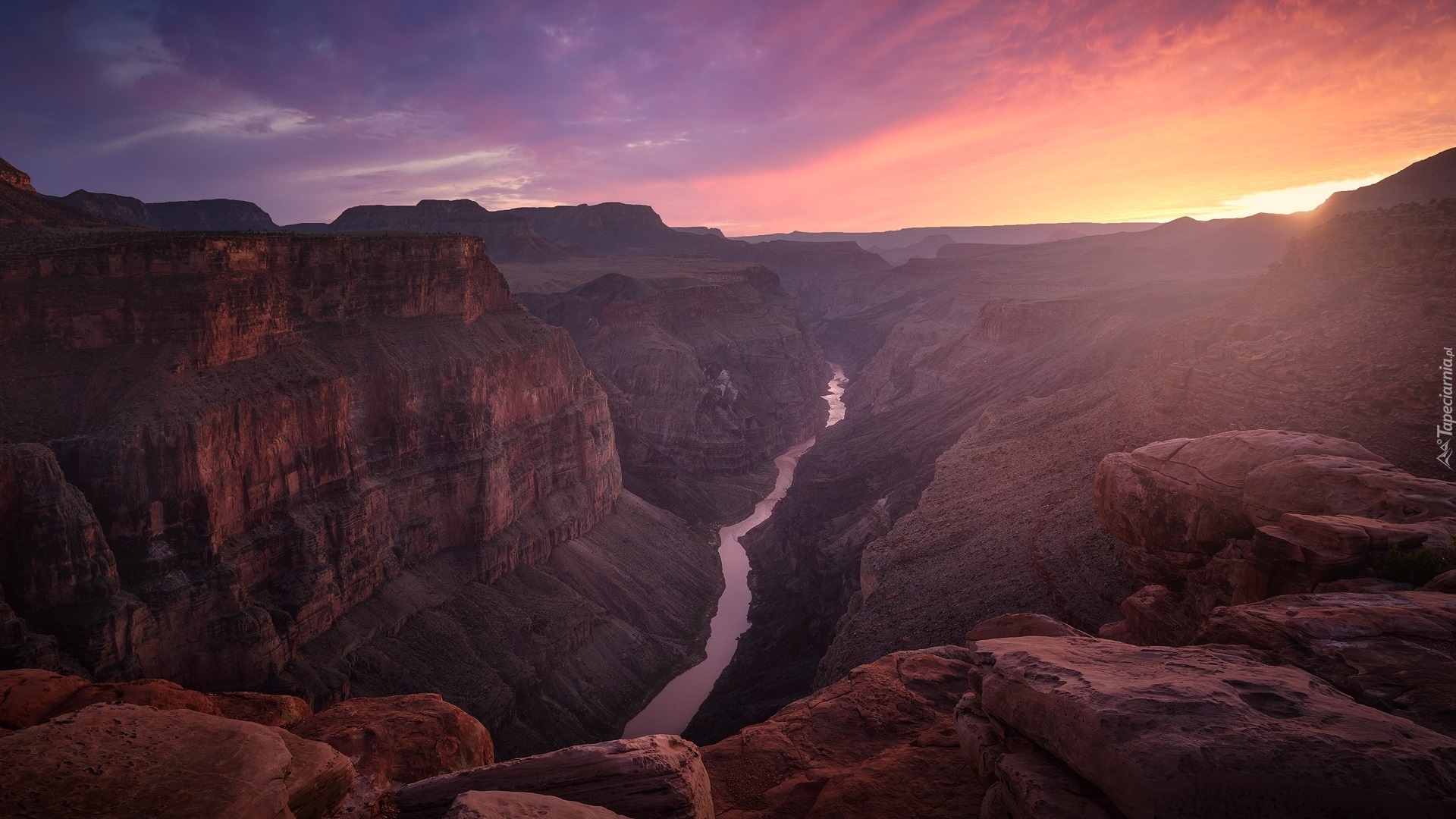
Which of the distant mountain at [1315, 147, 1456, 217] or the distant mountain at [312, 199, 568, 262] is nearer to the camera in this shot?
the distant mountain at [1315, 147, 1456, 217]

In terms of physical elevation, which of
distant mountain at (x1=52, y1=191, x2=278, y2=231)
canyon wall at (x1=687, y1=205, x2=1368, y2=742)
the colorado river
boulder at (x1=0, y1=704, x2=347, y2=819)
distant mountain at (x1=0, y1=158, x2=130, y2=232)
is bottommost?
the colorado river

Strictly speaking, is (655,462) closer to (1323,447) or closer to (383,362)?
(383,362)

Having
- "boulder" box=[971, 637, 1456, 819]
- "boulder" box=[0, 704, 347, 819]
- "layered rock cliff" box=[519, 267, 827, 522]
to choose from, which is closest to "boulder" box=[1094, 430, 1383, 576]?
"boulder" box=[971, 637, 1456, 819]

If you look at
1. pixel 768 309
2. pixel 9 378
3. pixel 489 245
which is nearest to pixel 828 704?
pixel 9 378

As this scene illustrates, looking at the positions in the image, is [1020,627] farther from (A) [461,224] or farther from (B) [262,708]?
(A) [461,224]

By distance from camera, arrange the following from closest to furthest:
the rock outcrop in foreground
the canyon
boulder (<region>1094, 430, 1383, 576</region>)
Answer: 1. the canyon
2. the rock outcrop in foreground
3. boulder (<region>1094, 430, 1383, 576</region>)

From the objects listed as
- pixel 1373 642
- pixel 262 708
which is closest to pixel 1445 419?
pixel 1373 642

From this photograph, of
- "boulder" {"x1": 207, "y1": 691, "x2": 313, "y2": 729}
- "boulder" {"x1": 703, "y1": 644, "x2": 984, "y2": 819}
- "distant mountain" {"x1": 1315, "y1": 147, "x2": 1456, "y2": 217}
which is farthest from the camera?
"distant mountain" {"x1": 1315, "y1": 147, "x2": 1456, "y2": 217}

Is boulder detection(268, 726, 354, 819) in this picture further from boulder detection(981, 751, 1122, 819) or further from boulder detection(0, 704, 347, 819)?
boulder detection(981, 751, 1122, 819)
